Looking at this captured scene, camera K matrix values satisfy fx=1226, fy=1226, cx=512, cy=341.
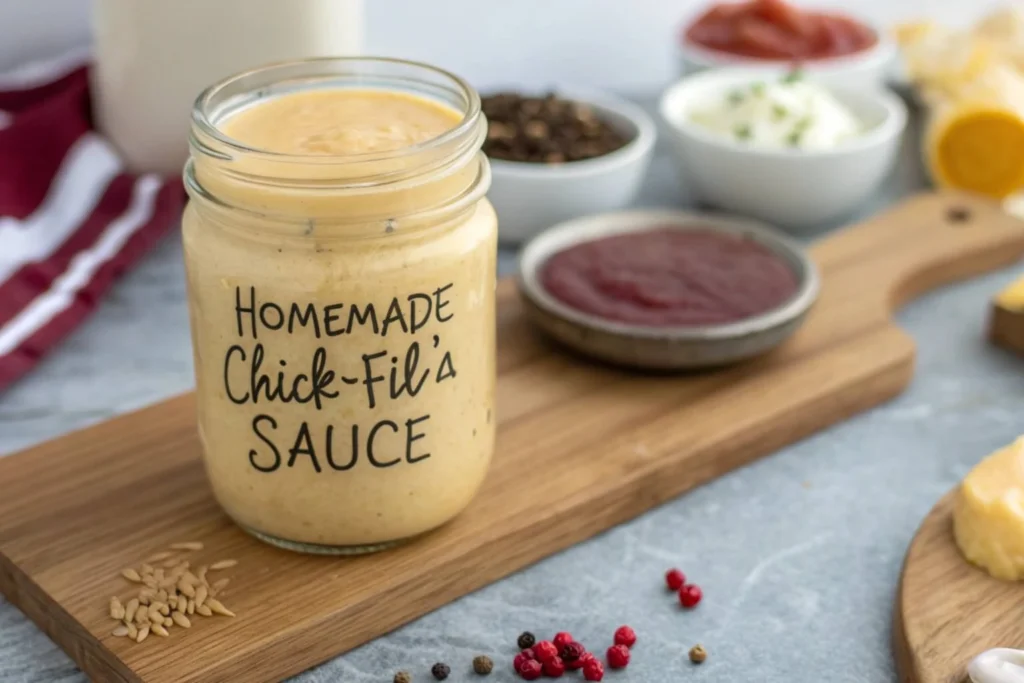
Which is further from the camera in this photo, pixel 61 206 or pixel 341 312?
pixel 61 206

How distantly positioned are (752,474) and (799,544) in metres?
0.14

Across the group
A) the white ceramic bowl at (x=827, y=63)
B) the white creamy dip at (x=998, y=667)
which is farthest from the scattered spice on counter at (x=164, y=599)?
the white ceramic bowl at (x=827, y=63)

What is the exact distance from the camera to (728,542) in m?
1.25

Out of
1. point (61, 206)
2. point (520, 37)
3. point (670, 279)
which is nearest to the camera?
point (670, 279)

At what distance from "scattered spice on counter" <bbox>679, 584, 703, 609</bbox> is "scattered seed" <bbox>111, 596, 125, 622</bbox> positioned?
51cm

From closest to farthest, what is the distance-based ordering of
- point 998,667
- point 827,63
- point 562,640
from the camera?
point 998,667, point 562,640, point 827,63

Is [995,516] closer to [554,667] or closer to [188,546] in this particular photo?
[554,667]

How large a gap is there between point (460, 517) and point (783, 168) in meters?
0.88

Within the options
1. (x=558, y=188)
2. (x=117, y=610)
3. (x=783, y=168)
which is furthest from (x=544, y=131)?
(x=117, y=610)

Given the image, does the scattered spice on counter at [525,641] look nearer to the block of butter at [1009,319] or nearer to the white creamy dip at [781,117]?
the block of butter at [1009,319]

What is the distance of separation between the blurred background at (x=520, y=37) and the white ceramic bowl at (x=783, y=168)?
16.3 inches

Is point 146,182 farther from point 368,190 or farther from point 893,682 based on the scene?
point 893,682

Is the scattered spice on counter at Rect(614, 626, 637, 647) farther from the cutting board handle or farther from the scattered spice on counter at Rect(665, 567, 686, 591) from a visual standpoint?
the cutting board handle

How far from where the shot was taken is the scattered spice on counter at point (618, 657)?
108 centimetres
